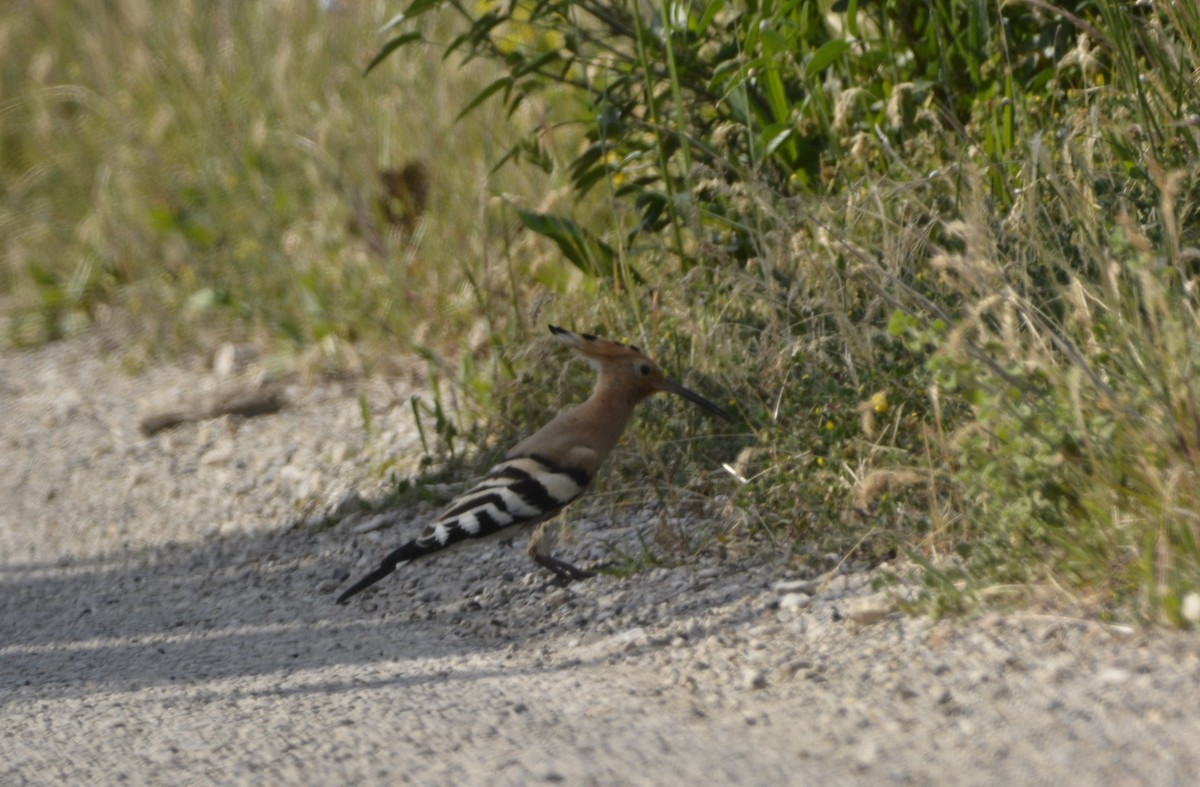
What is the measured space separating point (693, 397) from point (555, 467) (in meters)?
0.44

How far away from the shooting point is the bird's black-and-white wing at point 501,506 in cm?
383

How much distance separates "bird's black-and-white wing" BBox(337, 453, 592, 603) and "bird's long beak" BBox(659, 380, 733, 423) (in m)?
0.38

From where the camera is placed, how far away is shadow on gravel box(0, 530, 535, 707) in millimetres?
3508

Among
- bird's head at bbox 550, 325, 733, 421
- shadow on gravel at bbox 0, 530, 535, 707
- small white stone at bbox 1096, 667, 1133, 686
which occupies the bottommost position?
small white stone at bbox 1096, 667, 1133, 686

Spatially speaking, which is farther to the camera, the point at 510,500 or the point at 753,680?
the point at 510,500

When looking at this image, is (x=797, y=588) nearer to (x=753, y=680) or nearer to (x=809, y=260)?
(x=753, y=680)

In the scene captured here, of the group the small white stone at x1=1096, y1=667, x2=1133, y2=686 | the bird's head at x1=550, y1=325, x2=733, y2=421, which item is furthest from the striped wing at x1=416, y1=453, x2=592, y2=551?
the small white stone at x1=1096, y1=667, x2=1133, y2=686

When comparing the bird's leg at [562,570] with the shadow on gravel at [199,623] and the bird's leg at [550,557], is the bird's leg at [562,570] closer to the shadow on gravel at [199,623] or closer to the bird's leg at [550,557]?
the bird's leg at [550,557]

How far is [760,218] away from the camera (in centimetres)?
425

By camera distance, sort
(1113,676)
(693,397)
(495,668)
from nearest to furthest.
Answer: (1113,676) → (495,668) → (693,397)

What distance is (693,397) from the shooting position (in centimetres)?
422

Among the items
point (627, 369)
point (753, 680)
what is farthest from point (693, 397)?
point (753, 680)

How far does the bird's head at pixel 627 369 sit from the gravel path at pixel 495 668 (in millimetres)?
378

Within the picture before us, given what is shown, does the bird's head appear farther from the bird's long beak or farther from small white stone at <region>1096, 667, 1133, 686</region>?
small white stone at <region>1096, 667, 1133, 686</region>
